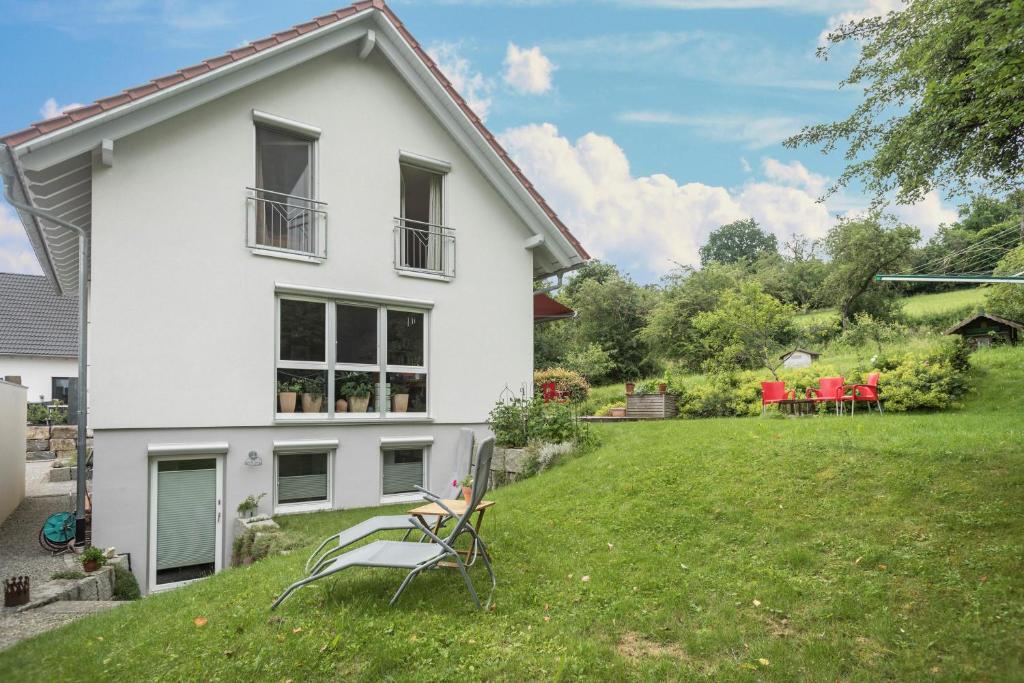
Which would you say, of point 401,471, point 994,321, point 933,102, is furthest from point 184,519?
point 994,321

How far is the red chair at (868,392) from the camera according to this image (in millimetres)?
14516

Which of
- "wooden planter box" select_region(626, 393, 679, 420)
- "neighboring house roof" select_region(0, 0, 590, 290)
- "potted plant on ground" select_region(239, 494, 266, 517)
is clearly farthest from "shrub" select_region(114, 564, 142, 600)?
"wooden planter box" select_region(626, 393, 679, 420)

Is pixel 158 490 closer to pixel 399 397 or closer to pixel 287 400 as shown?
pixel 287 400

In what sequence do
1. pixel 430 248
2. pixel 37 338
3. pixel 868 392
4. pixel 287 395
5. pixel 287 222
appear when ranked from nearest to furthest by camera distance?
pixel 287 395, pixel 287 222, pixel 430 248, pixel 868 392, pixel 37 338

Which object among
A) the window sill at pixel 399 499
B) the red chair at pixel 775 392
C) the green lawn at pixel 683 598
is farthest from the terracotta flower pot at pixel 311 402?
the red chair at pixel 775 392

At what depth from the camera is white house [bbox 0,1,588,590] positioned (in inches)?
405

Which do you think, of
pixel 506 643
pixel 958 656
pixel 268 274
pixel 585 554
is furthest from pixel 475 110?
pixel 958 656

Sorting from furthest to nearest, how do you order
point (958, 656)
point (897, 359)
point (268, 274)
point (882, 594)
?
point (897, 359)
point (268, 274)
point (882, 594)
point (958, 656)

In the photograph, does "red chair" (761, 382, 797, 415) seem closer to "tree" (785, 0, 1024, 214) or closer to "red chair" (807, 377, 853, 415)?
"red chair" (807, 377, 853, 415)

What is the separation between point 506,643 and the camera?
4.95 metres

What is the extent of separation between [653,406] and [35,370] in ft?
94.0

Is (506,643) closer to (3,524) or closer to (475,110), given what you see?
(475,110)

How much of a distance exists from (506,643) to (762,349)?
75.7ft

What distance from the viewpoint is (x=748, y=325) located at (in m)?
24.4
